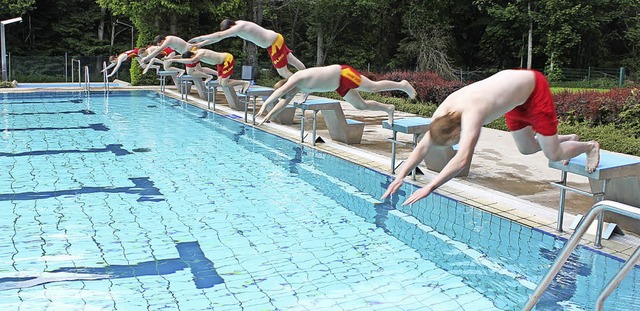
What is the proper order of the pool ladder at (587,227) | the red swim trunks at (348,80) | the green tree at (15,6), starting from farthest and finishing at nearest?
the green tree at (15,6)
the red swim trunks at (348,80)
the pool ladder at (587,227)

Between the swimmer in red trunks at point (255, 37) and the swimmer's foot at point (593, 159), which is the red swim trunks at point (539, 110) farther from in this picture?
the swimmer in red trunks at point (255, 37)

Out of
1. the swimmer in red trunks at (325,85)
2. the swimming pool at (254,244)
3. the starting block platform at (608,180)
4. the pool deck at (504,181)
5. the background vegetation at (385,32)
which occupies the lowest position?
the swimming pool at (254,244)

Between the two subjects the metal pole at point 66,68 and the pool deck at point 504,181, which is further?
the metal pole at point 66,68

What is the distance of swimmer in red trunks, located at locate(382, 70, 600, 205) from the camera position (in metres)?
3.90

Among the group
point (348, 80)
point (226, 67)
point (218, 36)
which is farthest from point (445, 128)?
point (226, 67)

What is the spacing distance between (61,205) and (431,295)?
15.2 ft

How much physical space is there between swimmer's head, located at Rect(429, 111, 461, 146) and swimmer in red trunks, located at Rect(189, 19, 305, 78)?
6.50 m

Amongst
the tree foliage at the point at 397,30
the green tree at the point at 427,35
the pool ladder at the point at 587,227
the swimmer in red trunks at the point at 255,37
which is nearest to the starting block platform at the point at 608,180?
the pool ladder at the point at 587,227

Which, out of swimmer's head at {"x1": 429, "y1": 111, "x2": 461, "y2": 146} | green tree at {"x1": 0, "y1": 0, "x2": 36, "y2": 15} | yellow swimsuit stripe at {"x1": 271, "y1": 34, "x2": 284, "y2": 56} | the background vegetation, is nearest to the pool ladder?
swimmer's head at {"x1": 429, "y1": 111, "x2": 461, "y2": 146}

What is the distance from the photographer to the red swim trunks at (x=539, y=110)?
15.5 ft

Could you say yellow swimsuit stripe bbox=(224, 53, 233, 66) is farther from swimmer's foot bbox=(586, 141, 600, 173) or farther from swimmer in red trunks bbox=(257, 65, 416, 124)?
swimmer's foot bbox=(586, 141, 600, 173)

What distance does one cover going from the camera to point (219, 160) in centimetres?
1021

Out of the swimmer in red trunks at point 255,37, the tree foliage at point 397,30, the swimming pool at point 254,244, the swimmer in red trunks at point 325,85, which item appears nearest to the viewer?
the swimming pool at point 254,244

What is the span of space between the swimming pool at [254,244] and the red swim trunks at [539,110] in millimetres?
1324
